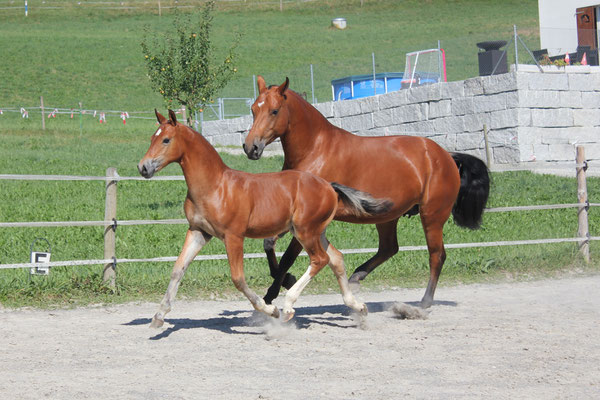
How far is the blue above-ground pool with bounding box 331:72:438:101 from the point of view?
2359cm

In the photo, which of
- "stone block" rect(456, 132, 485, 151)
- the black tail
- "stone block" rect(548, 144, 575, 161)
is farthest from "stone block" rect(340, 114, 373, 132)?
the black tail

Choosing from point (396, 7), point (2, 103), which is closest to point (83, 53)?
point (2, 103)

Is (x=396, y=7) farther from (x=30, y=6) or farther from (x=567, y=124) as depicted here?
(x=567, y=124)

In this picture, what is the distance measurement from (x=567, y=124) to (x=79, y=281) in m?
12.8

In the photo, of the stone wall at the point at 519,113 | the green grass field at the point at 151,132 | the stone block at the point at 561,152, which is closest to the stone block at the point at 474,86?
the stone wall at the point at 519,113

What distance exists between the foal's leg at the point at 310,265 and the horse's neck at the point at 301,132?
795 mm

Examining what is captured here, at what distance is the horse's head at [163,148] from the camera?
229 inches

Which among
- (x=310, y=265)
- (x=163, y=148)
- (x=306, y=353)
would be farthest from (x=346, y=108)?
(x=306, y=353)

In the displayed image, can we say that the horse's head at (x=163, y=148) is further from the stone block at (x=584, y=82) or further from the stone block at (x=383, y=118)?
the stone block at (x=383, y=118)

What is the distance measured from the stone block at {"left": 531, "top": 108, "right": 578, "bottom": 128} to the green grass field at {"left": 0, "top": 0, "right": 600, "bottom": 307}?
1.45 m

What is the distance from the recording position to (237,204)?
241 inches

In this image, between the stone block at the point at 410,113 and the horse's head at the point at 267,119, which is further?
the stone block at the point at 410,113

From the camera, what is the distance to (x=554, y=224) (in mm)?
12883

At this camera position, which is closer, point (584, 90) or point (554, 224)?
point (554, 224)
